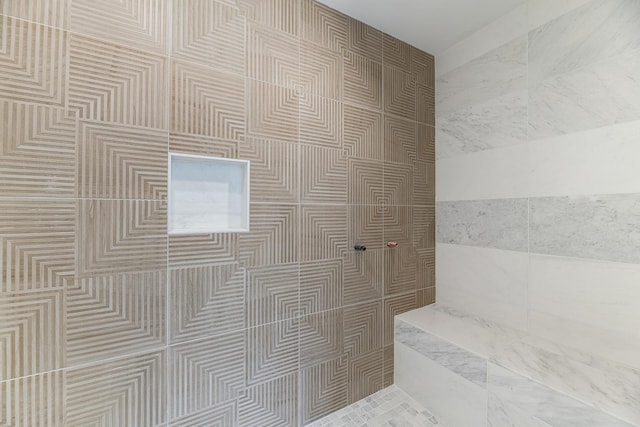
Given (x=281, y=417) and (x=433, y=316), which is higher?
(x=433, y=316)

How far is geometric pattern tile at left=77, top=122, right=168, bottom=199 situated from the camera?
89 centimetres

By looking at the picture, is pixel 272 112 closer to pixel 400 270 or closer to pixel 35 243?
pixel 35 243

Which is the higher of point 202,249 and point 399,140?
point 399,140

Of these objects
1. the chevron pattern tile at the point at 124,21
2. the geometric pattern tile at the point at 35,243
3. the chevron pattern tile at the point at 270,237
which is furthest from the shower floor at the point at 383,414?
the chevron pattern tile at the point at 124,21

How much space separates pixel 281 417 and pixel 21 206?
1.31 metres

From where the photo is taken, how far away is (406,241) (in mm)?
1709

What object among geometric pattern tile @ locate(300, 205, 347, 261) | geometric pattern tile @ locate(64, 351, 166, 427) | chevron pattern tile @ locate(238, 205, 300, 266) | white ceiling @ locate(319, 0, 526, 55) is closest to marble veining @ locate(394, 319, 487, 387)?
geometric pattern tile @ locate(300, 205, 347, 261)

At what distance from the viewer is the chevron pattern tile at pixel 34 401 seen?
2.61 feet

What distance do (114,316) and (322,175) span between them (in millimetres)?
1032

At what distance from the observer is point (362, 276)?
4.97 feet

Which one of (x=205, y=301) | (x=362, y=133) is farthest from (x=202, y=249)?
(x=362, y=133)

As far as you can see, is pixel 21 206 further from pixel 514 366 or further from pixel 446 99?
pixel 446 99

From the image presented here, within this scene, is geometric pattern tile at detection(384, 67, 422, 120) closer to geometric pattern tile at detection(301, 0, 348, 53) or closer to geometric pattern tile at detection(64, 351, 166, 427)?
geometric pattern tile at detection(301, 0, 348, 53)

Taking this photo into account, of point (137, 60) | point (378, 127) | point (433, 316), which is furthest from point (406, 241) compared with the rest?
point (137, 60)
